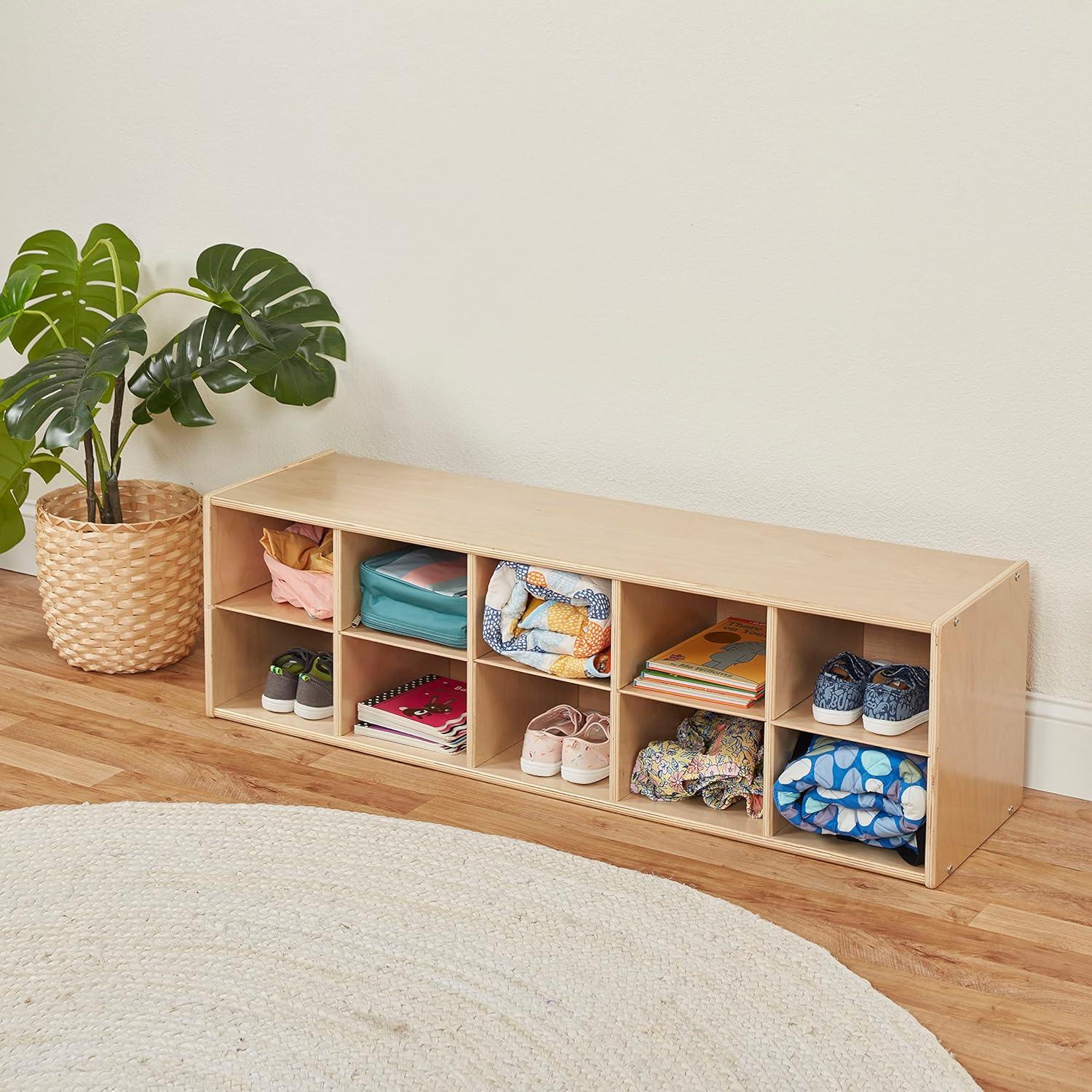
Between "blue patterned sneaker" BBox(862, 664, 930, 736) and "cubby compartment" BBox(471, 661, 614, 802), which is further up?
"blue patterned sneaker" BBox(862, 664, 930, 736)

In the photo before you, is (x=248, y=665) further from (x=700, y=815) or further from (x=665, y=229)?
(x=665, y=229)

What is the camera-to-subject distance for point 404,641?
263cm

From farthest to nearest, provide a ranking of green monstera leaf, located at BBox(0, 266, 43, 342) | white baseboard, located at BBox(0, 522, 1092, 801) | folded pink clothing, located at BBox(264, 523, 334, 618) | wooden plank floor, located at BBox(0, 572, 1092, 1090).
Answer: green monstera leaf, located at BBox(0, 266, 43, 342), folded pink clothing, located at BBox(264, 523, 334, 618), white baseboard, located at BBox(0, 522, 1092, 801), wooden plank floor, located at BBox(0, 572, 1092, 1090)

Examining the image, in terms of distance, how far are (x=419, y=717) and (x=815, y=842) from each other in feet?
2.51

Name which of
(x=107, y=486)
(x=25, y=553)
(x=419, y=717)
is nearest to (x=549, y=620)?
(x=419, y=717)

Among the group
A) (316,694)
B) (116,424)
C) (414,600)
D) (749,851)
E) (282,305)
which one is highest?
(282,305)

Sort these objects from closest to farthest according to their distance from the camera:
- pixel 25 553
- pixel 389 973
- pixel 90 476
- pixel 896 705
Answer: pixel 389 973, pixel 896 705, pixel 90 476, pixel 25 553

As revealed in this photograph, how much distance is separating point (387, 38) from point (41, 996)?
1866 mm

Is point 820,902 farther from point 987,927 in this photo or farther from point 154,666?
point 154,666

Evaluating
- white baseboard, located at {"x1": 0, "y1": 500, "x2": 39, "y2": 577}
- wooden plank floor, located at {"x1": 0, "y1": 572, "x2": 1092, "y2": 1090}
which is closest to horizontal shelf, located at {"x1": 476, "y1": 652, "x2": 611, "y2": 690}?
wooden plank floor, located at {"x1": 0, "y1": 572, "x2": 1092, "y2": 1090}

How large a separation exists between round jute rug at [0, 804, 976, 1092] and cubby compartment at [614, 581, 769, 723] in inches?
12.2

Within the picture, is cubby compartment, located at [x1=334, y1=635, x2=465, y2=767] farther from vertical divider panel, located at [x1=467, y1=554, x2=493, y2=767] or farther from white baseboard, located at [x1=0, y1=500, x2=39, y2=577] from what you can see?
white baseboard, located at [x1=0, y1=500, x2=39, y2=577]

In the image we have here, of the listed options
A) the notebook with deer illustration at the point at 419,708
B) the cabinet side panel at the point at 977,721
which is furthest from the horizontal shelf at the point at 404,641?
the cabinet side panel at the point at 977,721

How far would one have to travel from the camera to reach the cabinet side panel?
217 cm
